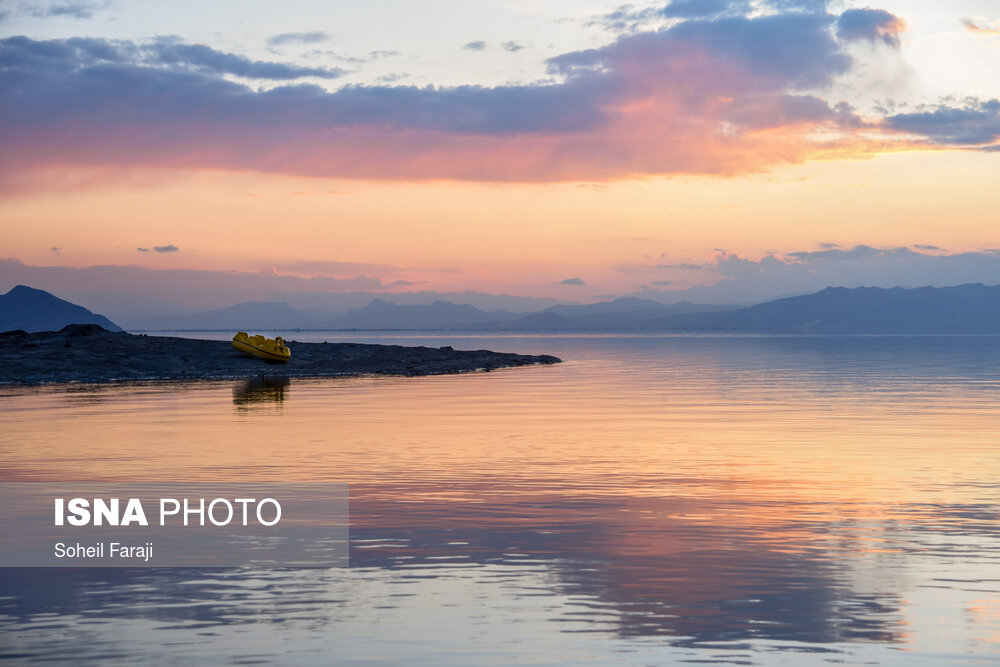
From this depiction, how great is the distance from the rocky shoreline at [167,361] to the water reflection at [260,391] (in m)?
4.97

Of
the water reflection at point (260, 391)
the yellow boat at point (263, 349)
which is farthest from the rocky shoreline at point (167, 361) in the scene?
the water reflection at point (260, 391)

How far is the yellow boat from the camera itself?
3445 inches

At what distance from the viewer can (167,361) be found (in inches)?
3241

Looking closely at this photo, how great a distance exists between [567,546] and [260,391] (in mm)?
46300

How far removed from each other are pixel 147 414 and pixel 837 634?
3794cm

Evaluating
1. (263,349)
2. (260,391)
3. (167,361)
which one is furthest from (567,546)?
(263,349)

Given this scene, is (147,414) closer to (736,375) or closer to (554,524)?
(554,524)

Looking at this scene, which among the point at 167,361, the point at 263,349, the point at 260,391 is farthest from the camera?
the point at 263,349

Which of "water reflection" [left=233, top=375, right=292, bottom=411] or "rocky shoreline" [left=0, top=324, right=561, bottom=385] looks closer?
"water reflection" [left=233, top=375, right=292, bottom=411]

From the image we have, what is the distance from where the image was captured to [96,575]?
52.4 ft

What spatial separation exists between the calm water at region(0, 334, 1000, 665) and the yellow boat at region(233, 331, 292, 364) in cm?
4316

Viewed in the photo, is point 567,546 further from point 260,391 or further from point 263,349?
point 263,349

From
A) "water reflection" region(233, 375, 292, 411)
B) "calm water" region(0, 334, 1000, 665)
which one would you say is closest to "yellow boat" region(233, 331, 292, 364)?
"water reflection" region(233, 375, 292, 411)

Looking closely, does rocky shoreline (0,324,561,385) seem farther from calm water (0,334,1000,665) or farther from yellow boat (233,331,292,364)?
calm water (0,334,1000,665)
